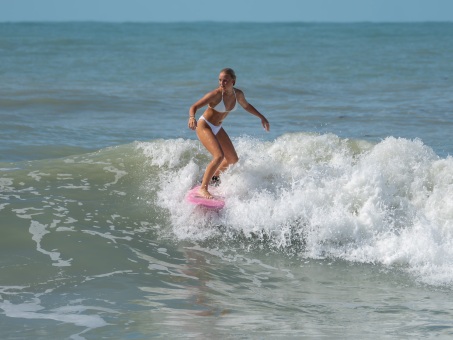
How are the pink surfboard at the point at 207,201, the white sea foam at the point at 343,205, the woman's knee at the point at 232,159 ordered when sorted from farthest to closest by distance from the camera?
the woman's knee at the point at 232,159, the pink surfboard at the point at 207,201, the white sea foam at the point at 343,205

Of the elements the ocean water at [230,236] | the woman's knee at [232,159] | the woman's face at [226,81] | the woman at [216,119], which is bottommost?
the ocean water at [230,236]

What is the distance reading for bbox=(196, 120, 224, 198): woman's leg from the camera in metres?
8.72

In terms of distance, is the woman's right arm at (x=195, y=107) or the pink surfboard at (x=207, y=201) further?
the pink surfboard at (x=207, y=201)

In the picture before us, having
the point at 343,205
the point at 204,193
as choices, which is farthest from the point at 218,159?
the point at 343,205

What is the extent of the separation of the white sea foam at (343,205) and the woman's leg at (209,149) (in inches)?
10.4

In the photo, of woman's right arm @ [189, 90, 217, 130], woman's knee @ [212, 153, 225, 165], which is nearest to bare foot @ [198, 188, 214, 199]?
woman's knee @ [212, 153, 225, 165]

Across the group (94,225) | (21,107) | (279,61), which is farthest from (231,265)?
(279,61)

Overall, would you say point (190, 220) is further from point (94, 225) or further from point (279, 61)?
point (279, 61)

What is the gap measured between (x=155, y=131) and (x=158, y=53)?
21154 mm

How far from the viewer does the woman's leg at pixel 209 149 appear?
8.72 m

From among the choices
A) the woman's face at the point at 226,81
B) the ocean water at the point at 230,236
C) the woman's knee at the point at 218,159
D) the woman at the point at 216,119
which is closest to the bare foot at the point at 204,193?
the woman at the point at 216,119

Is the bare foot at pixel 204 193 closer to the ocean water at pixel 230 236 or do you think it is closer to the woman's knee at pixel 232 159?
the ocean water at pixel 230 236

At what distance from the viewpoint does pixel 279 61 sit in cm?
3095

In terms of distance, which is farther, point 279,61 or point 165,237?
point 279,61
